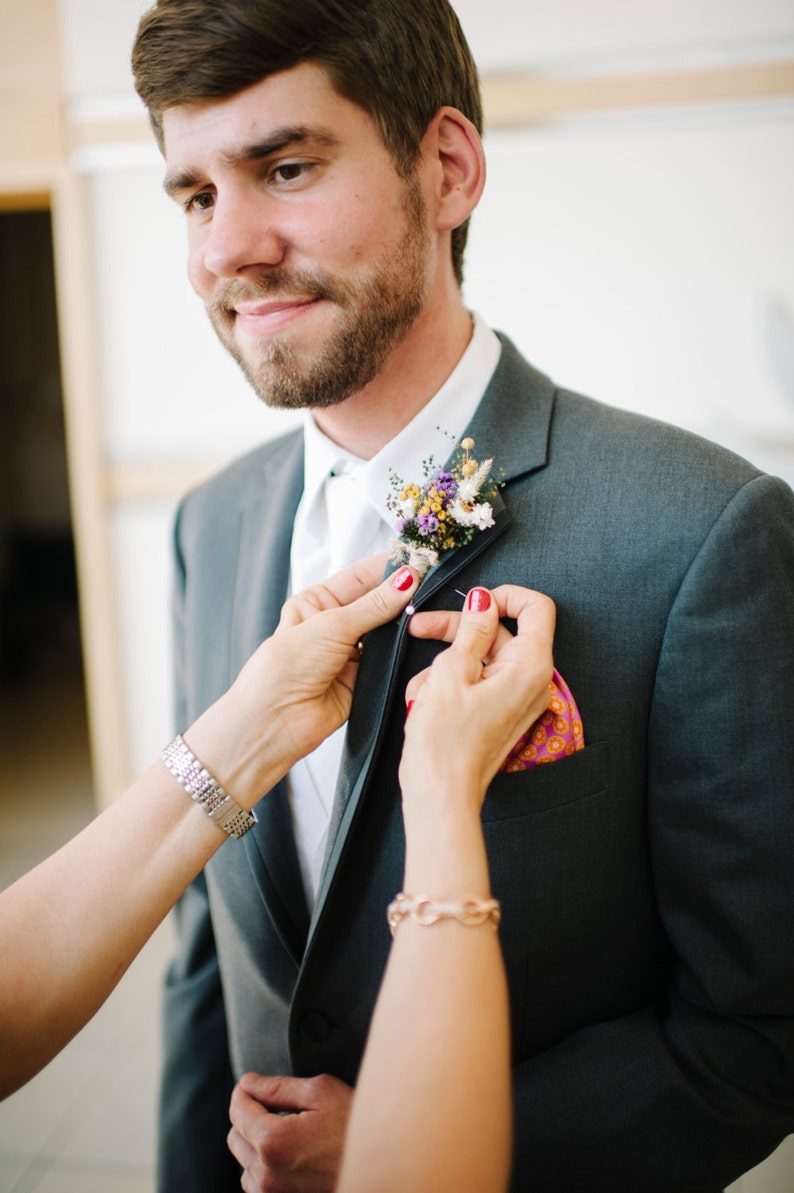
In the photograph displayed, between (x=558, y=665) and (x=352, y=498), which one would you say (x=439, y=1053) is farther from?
(x=352, y=498)

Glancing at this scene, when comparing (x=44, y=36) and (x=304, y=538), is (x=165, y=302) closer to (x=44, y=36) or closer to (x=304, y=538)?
(x=44, y=36)

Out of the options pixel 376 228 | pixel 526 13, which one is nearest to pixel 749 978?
pixel 376 228

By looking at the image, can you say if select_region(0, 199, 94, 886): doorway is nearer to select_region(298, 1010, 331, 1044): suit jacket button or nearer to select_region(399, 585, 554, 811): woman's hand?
select_region(298, 1010, 331, 1044): suit jacket button

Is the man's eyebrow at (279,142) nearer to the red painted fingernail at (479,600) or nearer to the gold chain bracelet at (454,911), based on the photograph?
the red painted fingernail at (479,600)

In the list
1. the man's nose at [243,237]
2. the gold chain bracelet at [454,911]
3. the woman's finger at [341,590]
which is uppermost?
the man's nose at [243,237]

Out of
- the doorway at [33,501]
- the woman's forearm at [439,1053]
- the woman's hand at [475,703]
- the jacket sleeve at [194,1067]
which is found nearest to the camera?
the woman's forearm at [439,1053]

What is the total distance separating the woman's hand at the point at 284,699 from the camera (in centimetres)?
106

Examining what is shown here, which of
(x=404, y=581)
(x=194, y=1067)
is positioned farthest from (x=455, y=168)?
(x=194, y=1067)

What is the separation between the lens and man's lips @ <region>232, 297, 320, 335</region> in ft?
3.72

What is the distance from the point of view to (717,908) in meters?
1.03

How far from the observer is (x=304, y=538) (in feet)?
4.42

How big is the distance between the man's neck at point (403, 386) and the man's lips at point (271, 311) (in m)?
0.15

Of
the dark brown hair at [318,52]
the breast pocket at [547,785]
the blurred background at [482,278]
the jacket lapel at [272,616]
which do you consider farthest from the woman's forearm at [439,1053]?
the blurred background at [482,278]

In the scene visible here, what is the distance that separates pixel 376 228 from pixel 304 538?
47 cm
